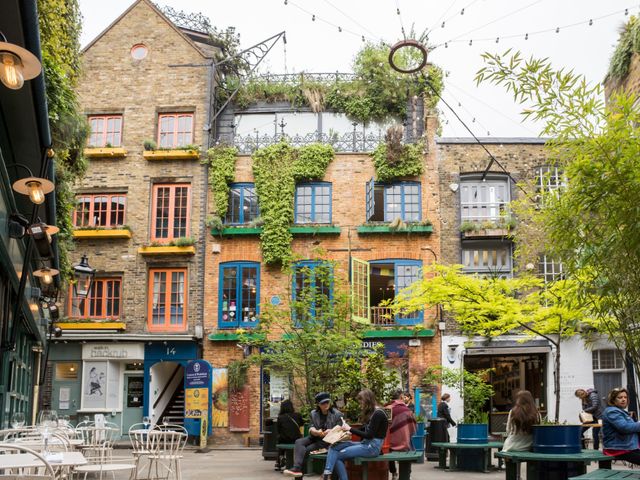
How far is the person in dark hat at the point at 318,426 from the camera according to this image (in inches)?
469

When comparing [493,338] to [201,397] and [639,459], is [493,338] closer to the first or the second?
[201,397]

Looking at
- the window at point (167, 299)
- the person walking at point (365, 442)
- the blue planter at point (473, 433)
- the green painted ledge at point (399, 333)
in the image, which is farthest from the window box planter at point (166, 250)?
the person walking at point (365, 442)

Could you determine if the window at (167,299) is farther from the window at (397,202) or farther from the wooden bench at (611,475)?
the wooden bench at (611,475)

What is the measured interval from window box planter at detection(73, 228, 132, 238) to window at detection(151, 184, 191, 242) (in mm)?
938

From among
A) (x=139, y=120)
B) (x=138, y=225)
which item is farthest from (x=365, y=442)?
(x=139, y=120)

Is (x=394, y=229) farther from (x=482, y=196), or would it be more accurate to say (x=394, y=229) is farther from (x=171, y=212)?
(x=171, y=212)

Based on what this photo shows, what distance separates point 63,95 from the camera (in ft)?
42.7

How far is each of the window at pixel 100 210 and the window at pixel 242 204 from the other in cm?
357

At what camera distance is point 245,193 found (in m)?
26.6

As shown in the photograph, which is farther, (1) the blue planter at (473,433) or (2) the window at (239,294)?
(2) the window at (239,294)

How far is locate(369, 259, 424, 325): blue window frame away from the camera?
2570cm

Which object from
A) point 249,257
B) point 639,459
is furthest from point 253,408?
point 639,459

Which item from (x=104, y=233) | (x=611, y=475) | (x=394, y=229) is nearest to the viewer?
(x=611, y=475)

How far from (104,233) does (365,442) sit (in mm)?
17526
